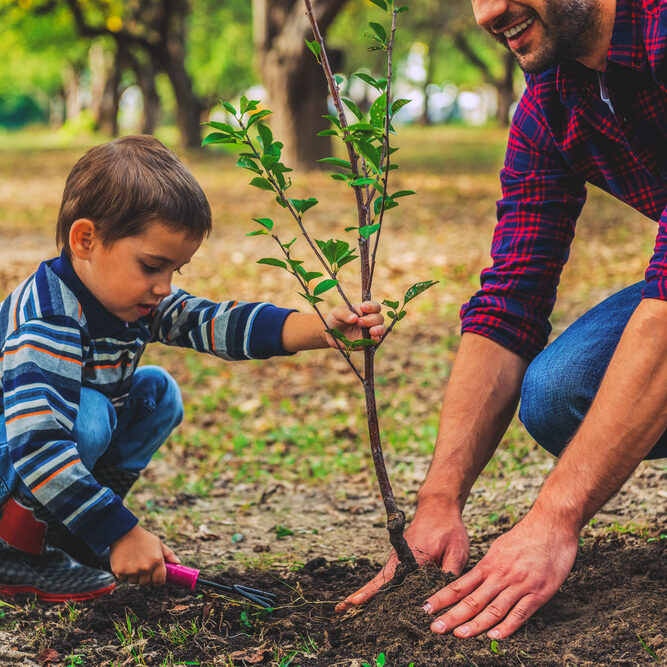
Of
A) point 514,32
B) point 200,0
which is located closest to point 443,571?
point 514,32

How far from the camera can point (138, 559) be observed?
2.14 metres

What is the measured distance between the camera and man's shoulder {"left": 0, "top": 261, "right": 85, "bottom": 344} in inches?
90.1

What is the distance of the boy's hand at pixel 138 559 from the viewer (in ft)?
7.00

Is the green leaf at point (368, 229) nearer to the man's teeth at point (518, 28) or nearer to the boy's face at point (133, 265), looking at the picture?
the boy's face at point (133, 265)

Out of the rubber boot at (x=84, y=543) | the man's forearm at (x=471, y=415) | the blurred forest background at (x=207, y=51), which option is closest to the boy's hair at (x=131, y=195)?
the rubber boot at (x=84, y=543)

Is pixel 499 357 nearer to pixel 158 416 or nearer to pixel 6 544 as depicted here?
pixel 158 416

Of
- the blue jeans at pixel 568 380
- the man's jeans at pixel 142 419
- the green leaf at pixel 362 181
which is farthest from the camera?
the man's jeans at pixel 142 419

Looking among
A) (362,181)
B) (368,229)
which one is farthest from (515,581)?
(362,181)

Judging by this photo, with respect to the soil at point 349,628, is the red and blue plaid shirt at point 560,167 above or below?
above

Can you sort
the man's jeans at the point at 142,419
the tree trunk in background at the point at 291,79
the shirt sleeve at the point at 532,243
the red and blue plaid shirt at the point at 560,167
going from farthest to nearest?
the tree trunk in background at the point at 291,79, the man's jeans at the point at 142,419, the shirt sleeve at the point at 532,243, the red and blue plaid shirt at the point at 560,167

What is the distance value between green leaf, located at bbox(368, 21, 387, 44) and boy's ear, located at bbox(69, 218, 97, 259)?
98 centimetres

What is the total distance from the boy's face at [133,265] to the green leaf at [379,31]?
2.62 ft

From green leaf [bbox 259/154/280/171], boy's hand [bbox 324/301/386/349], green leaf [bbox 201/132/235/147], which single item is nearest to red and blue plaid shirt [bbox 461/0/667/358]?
boy's hand [bbox 324/301/386/349]

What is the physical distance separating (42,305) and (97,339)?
0.66ft
